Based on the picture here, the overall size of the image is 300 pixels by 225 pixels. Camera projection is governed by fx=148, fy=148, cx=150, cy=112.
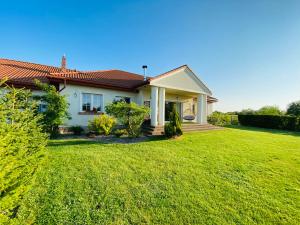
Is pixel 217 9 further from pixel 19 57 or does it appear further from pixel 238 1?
pixel 19 57

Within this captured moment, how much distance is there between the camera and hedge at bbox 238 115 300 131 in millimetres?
19461

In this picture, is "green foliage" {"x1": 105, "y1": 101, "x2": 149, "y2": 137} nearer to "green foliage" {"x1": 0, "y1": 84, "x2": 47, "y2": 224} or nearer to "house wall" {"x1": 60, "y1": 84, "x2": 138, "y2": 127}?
"house wall" {"x1": 60, "y1": 84, "x2": 138, "y2": 127}

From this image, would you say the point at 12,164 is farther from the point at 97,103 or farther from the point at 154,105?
the point at 97,103

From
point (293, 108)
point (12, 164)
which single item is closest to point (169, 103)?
point (12, 164)

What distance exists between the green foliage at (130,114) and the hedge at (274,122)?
20.5 meters

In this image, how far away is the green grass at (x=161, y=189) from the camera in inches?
128

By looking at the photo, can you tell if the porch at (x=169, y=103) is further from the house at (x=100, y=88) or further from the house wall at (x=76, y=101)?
the house wall at (x=76, y=101)

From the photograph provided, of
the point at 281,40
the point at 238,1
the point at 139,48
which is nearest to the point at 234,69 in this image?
the point at 281,40

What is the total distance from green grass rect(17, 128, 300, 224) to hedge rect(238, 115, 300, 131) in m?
17.1

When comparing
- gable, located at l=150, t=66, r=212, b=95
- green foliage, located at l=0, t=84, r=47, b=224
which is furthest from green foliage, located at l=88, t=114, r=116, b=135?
green foliage, located at l=0, t=84, r=47, b=224

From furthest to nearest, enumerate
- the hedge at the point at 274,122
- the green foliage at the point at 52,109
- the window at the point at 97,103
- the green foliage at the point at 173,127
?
the hedge at the point at 274,122 → the window at the point at 97,103 → the green foliage at the point at 173,127 → the green foliage at the point at 52,109

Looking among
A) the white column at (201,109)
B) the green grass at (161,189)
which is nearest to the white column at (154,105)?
the green grass at (161,189)

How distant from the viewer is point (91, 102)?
12188 mm

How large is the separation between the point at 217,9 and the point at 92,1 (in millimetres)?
8419
